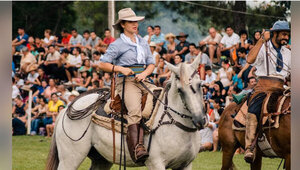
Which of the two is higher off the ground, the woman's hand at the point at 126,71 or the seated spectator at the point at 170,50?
the seated spectator at the point at 170,50

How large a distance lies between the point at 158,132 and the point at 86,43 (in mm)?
18577

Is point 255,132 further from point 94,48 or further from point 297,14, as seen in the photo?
point 94,48

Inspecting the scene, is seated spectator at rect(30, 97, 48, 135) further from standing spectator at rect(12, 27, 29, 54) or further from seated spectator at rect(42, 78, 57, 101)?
standing spectator at rect(12, 27, 29, 54)

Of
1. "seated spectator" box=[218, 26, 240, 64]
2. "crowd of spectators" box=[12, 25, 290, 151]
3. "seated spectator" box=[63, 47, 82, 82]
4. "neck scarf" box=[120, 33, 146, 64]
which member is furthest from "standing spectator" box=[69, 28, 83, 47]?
"neck scarf" box=[120, 33, 146, 64]

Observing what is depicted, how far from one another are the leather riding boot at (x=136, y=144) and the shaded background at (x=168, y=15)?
16.5 m

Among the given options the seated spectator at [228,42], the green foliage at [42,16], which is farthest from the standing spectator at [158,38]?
the green foliage at [42,16]

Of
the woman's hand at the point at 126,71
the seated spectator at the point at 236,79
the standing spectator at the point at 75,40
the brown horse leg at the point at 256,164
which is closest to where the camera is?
the woman's hand at the point at 126,71

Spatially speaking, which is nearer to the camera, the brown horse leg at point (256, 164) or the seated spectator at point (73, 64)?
the brown horse leg at point (256, 164)

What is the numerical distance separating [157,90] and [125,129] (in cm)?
70

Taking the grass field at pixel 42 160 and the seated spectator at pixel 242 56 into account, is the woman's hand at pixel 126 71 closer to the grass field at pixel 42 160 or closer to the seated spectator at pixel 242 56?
the grass field at pixel 42 160

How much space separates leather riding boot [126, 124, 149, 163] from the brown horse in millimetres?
2664

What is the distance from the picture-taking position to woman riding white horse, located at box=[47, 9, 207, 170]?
279 inches

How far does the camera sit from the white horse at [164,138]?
7.05 m

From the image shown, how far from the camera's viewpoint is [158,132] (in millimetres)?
7605
